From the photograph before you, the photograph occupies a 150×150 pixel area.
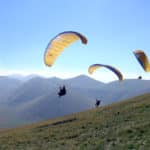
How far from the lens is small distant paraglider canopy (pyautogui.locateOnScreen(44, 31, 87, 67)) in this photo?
1148 inches

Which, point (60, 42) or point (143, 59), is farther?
point (143, 59)

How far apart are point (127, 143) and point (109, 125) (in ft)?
32.3

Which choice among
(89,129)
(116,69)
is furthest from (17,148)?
(116,69)

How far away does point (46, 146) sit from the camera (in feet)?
95.5

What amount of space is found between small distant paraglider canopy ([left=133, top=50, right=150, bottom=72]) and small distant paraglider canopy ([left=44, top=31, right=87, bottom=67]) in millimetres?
5863

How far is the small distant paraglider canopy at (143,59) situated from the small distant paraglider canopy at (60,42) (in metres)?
5.86

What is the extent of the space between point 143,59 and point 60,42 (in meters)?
7.77

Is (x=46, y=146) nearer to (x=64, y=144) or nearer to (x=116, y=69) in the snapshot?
(x=64, y=144)

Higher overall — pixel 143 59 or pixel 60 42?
pixel 60 42

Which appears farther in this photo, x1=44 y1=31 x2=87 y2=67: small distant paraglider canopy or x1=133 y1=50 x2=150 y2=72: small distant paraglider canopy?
x1=133 y1=50 x2=150 y2=72: small distant paraglider canopy

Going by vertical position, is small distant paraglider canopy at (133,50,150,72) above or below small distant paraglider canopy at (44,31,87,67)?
below

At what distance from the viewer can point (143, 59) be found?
1332 inches

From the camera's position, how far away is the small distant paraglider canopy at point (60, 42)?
95.6ft

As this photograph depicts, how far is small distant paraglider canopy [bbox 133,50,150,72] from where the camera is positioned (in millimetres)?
33250
